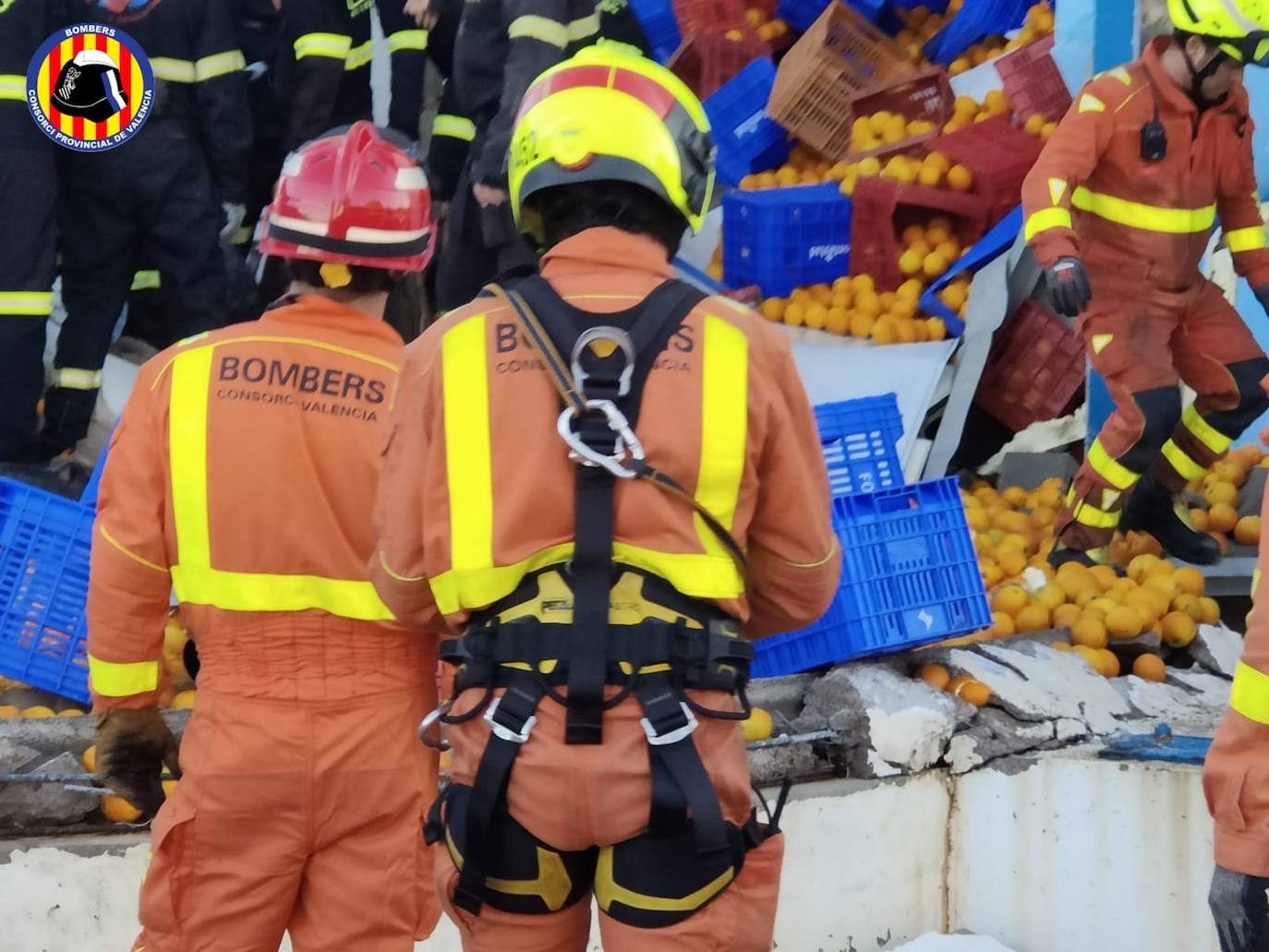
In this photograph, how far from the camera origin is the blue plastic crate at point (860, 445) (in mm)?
4426

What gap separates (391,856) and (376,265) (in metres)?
1.13

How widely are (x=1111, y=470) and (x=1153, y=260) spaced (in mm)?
790

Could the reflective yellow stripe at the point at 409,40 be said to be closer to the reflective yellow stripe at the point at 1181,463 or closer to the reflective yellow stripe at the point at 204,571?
the reflective yellow stripe at the point at 1181,463

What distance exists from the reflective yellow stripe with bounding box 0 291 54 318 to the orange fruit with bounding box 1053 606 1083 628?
4136mm

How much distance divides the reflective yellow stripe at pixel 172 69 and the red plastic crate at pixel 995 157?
138 inches

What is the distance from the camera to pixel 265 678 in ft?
8.68

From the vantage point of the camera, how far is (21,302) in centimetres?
587

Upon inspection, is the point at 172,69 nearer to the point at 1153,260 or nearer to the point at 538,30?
the point at 538,30

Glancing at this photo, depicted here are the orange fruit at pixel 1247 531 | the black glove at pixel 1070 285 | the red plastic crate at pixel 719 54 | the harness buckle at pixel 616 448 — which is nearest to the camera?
the harness buckle at pixel 616 448

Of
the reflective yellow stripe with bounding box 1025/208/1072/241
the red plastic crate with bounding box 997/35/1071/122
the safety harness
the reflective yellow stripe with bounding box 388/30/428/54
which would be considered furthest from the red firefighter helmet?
the red plastic crate with bounding box 997/35/1071/122

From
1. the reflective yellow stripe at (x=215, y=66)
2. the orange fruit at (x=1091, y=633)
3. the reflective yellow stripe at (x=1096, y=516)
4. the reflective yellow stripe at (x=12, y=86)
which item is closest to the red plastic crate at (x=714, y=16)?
the reflective yellow stripe at (x=215, y=66)

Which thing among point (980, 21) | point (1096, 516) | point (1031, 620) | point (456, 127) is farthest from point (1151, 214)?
point (456, 127)

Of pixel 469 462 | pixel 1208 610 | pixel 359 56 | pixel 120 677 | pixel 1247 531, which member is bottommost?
pixel 1208 610

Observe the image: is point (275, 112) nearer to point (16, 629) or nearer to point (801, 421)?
point (16, 629)
